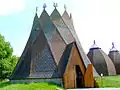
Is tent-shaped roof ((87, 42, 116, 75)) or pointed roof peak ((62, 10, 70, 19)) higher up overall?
pointed roof peak ((62, 10, 70, 19))

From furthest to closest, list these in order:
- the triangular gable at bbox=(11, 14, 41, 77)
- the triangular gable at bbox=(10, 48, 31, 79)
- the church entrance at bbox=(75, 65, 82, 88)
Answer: the triangular gable at bbox=(11, 14, 41, 77)
the church entrance at bbox=(75, 65, 82, 88)
the triangular gable at bbox=(10, 48, 31, 79)

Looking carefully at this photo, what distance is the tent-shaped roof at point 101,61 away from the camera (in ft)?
104

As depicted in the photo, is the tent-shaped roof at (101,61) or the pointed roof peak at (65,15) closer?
the pointed roof peak at (65,15)

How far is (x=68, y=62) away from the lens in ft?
73.7

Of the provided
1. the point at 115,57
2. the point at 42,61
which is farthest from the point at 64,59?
the point at 115,57

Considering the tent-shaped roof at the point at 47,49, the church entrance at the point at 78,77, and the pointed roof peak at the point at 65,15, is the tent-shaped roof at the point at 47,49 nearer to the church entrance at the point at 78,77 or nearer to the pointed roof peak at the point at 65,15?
the church entrance at the point at 78,77

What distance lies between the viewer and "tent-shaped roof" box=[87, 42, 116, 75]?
31797mm

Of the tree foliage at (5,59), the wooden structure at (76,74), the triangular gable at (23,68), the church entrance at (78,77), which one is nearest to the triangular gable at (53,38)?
→ the wooden structure at (76,74)

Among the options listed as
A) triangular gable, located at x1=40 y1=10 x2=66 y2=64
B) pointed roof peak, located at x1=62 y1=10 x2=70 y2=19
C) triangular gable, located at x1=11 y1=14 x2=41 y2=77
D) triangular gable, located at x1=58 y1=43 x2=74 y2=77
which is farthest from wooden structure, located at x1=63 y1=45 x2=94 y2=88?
pointed roof peak, located at x1=62 y1=10 x2=70 y2=19

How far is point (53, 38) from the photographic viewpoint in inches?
967

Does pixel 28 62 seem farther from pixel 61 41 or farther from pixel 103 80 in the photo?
pixel 103 80

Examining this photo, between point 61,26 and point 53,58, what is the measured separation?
413 centimetres

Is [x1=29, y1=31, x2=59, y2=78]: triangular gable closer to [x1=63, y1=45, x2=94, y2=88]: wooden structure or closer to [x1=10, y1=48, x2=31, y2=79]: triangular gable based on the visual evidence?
[x1=10, y1=48, x2=31, y2=79]: triangular gable

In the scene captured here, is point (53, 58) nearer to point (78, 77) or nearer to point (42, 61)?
point (42, 61)
